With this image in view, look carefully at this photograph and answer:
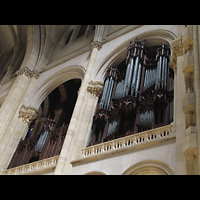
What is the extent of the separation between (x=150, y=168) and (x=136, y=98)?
3.08 meters

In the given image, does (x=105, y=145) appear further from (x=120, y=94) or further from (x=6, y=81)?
(x=6, y=81)

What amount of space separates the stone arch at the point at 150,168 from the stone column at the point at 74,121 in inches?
95.9

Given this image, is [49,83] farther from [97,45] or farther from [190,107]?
[190,107]

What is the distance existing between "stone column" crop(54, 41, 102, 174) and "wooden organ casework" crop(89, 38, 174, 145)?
2.31 ft

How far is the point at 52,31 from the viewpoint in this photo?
17.4 meters

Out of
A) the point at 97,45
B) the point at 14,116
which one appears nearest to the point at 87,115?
the point at 97,45

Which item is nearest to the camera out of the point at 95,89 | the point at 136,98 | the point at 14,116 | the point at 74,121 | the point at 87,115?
the point at 136,98

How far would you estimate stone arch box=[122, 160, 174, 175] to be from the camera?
6.47 m

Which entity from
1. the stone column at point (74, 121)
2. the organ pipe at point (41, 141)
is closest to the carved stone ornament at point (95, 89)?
the stone column at point (74, 121)

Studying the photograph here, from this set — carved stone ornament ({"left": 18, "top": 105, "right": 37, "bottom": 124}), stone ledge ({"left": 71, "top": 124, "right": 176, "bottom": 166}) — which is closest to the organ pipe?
carved stone ornament ({"left": 18, "top": 105, "right": 37, "bottom": 124})

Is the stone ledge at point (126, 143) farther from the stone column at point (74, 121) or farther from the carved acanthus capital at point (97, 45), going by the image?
the carved acanthus capital at point (97, 45)

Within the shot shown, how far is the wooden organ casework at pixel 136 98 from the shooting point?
859 centimetres

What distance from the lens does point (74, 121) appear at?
9.81 metres

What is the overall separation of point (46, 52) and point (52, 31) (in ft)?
5.83
